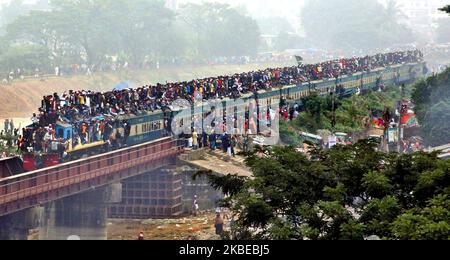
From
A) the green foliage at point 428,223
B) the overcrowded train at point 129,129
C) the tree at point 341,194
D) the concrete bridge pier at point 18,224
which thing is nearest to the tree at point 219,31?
the overcrowded train at point 129,129

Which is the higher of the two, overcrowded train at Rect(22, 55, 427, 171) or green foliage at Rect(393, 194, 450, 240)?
green foliage at Rect(393, 194, 450, 240)

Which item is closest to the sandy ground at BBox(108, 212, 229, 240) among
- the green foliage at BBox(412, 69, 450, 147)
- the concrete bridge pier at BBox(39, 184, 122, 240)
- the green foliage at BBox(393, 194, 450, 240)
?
the concrete bridge pier at BBox(39, 184, 122, 240)

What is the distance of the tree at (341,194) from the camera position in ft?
63.3

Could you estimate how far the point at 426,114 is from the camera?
52031mm

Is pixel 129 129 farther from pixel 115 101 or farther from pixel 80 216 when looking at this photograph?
pixel 80 216

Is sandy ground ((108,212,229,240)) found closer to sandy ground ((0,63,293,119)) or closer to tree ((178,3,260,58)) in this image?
sandy ground ((0,63,293,119))

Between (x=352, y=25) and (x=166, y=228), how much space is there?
480ft

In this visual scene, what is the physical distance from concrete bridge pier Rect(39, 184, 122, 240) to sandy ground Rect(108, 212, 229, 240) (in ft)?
2.85

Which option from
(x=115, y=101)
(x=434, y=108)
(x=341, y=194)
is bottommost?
(x=434, y=108)

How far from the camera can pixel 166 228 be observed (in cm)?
3912

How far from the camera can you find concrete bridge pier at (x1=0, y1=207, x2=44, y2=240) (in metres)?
33.0

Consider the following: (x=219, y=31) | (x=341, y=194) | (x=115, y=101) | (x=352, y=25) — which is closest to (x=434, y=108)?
(x=115, y=101)
